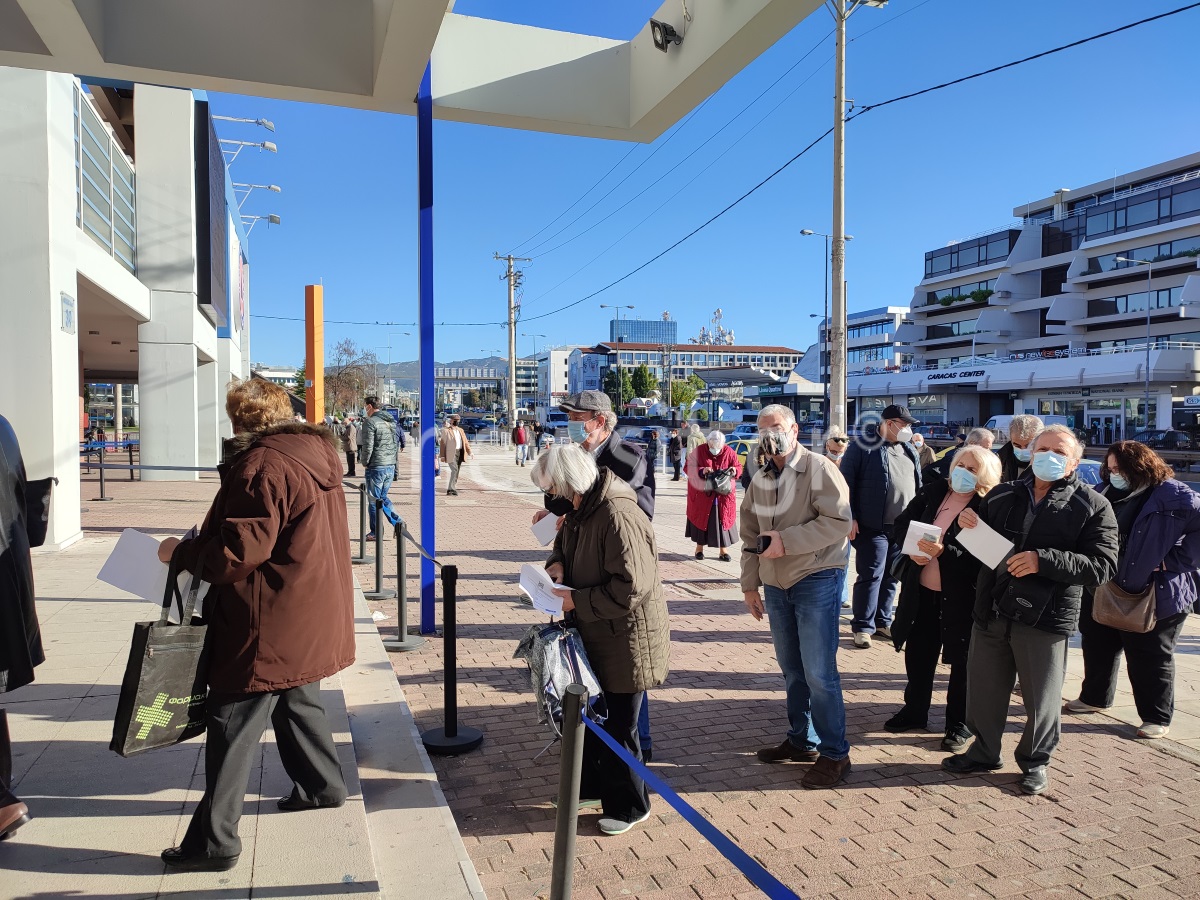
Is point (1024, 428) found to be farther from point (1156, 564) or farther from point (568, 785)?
point (568, 785)

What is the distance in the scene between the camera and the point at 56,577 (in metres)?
8.14

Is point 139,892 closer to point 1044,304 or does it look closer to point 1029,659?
point 1029,659

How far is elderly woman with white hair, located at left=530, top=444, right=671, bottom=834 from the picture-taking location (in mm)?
3393

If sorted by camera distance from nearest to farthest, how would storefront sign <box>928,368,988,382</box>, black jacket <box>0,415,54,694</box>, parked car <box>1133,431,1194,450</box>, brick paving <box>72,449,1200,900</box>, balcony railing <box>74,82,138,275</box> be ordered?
black jacket <box>0,415,54,694</box>
brick paving <box>72,449,1200,900</box>
balcony railing <box>74,82,138,275</box>
parked car <box>1133,431,1194,450</box>
storefront sign <box>928,368,988,382</box>

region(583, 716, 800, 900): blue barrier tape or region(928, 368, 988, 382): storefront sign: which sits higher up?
region(928, 368, 988, 382): storefront sign

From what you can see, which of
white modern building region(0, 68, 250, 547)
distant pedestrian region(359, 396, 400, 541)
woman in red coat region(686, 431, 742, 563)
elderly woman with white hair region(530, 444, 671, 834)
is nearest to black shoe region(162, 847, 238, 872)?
elderly woman with white hair region(530, 444, 671, 834)

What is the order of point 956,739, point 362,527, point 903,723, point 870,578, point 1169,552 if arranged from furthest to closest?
point 362,527, point 870,578, point 903,723, point 1169,552, point 956,739

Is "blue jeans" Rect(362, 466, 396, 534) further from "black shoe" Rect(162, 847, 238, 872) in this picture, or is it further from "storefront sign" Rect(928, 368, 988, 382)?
"storefront sign" Rect(928, 368, 988, 382)

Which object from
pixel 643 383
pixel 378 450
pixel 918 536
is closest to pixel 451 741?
pixel 918 536

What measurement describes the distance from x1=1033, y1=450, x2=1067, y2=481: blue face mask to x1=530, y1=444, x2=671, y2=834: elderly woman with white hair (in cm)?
206

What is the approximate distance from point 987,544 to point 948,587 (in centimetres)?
85

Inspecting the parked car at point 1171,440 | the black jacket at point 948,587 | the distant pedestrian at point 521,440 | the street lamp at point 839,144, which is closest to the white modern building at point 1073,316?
the parked car at point 1171,440

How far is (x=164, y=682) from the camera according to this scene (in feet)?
9.28

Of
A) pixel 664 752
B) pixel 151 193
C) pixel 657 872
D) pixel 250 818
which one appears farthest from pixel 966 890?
pixel 151 193
